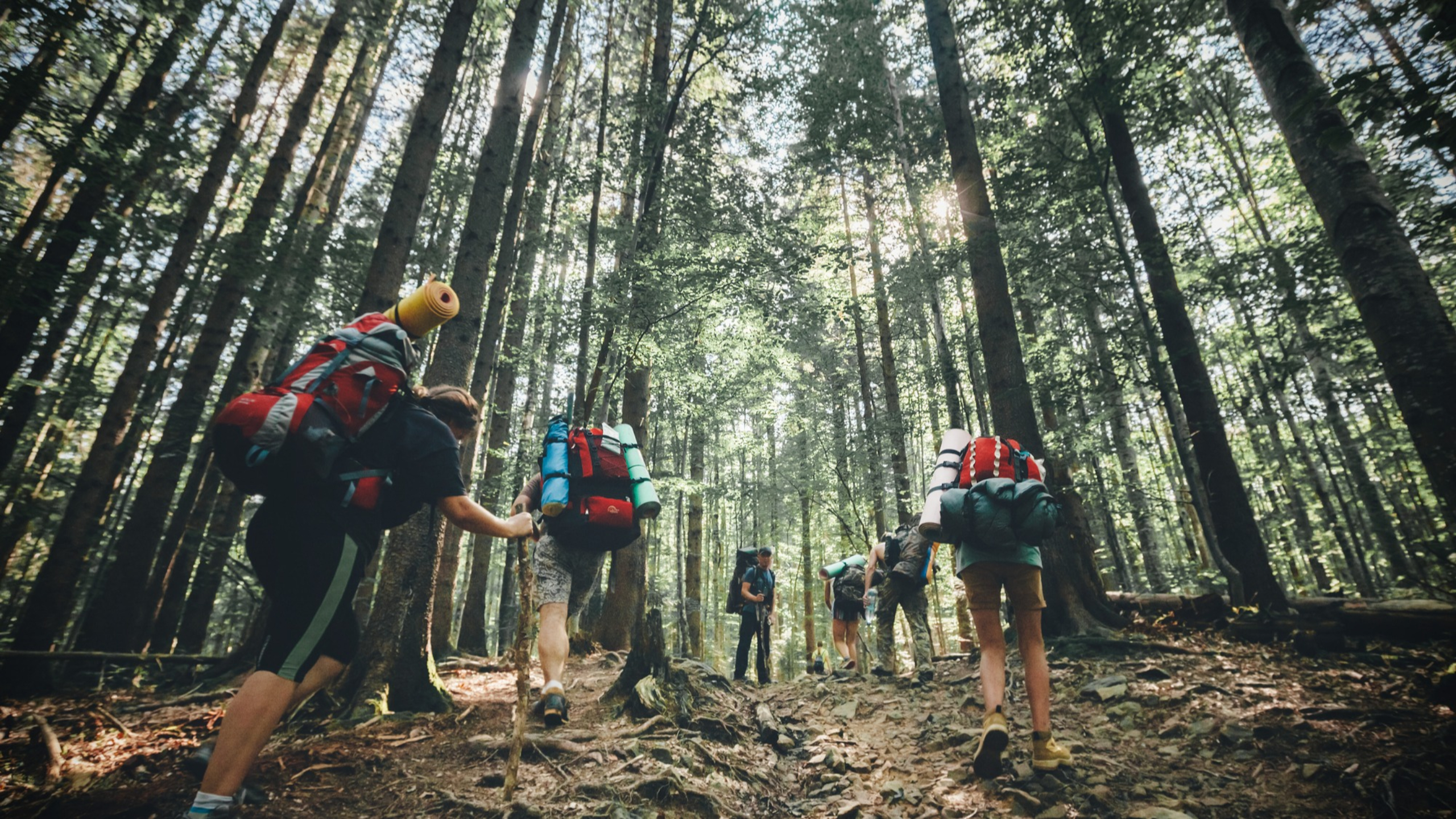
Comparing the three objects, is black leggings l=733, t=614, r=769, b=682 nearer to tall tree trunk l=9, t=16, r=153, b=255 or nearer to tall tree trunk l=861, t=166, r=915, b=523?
tall tree trunk l=861, t=166, r=915, b=523

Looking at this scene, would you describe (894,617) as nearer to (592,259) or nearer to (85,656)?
(592,259)

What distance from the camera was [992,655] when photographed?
357 centimetres

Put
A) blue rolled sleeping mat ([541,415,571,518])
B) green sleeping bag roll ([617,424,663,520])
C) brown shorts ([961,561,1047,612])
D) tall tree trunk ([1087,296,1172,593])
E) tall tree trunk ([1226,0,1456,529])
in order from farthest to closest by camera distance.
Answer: tall tree trunk ([1087,296,1172,593])
green sleeping bag roll ([617,424,663,520])
blue rolled sleeping mat ([541,415,571,518])
brown shorts ([961,561,1047,612])
tall tree trunk ([1226,0,1456,529])

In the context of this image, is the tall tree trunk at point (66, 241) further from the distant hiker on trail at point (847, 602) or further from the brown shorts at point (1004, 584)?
the distant hiker on trail at point (847, 602)

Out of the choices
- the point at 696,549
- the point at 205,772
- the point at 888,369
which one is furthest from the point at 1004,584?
the point at 888,369

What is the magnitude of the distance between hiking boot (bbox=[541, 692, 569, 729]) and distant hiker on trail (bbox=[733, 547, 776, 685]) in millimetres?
4935

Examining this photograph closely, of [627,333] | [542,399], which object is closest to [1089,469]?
[627,333]

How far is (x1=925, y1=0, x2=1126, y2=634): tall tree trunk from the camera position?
20.8 feet

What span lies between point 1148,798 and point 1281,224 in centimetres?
1894

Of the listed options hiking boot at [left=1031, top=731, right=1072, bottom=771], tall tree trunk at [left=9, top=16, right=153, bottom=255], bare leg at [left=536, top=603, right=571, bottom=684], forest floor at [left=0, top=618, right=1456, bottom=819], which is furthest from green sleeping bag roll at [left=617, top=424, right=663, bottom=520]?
tall tree trunk at [left=9, top=16, right=153, bottom=255]

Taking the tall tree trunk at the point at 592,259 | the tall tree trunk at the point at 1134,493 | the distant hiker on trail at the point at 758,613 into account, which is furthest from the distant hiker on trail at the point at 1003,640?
the tall tree trunk at the point at 1134,493

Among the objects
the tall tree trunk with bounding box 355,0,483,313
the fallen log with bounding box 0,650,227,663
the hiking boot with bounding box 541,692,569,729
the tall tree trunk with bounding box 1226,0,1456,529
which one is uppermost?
the tall tree trunk with bounding box 355,0,483,313

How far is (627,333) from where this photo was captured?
8.02 m

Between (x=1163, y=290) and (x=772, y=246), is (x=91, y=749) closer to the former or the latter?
(x=772, y=246)
